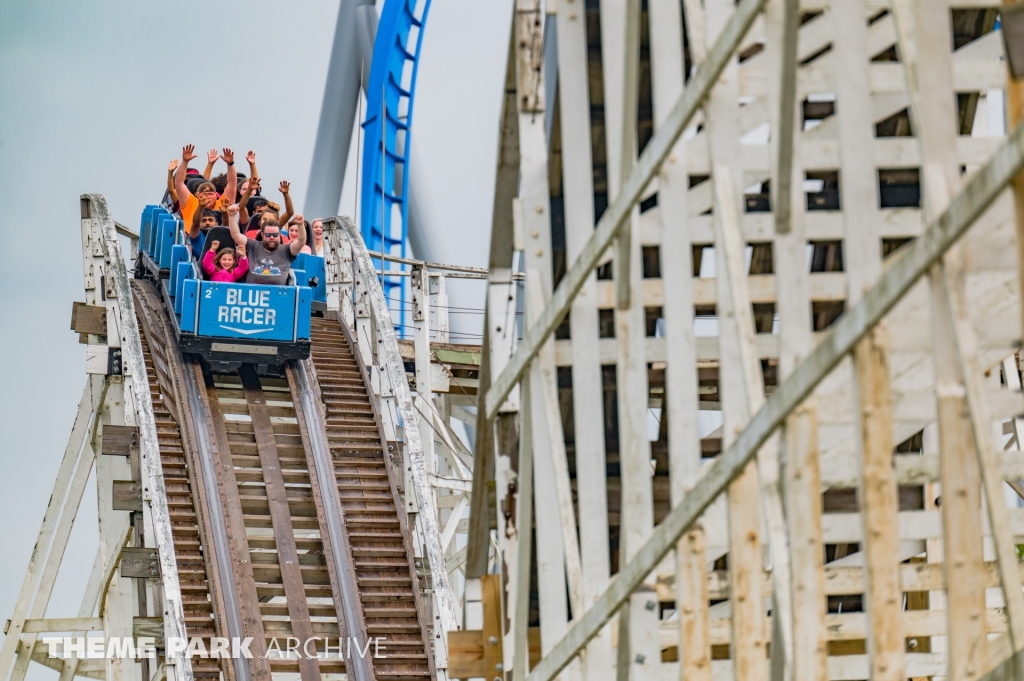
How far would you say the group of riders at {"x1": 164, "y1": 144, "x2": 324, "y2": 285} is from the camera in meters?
11.0

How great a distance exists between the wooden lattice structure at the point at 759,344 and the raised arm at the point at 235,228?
→ 599 cm

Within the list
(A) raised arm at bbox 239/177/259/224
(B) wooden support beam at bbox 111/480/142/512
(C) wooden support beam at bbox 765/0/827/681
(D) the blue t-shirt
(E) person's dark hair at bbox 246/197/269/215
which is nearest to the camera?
(C) wooden support beam at bbox 765/0/827/681

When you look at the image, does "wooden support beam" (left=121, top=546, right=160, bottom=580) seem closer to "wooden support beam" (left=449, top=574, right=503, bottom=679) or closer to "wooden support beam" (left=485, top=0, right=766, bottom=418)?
"wooden support beam" (left=449, top=574, right=503, bottom=679)

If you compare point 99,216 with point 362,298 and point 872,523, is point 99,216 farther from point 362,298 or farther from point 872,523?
point 872,523

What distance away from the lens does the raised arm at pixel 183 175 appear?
480 inches

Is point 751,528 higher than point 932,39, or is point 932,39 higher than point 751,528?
point 932,39

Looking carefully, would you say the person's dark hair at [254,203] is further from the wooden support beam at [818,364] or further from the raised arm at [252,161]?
the wooden support beam at [818,364]

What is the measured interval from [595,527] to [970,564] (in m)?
1.88

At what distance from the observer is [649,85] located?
193 inches

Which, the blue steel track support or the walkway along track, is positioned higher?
the blue steel track support

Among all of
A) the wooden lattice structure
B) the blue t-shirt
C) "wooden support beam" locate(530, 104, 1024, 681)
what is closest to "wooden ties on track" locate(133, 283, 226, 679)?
the blue t-shirt

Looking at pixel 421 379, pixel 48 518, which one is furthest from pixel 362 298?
pixel 48 518

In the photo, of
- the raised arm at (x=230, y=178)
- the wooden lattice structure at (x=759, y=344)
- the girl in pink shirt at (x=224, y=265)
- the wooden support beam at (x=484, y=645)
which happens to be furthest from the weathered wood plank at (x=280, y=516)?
the wooden lattice structure at (x=759, y=344)

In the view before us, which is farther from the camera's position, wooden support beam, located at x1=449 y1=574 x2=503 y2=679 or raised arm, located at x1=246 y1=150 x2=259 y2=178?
raised arm, located at x1=246 y1=150 x2=259 y2=178
